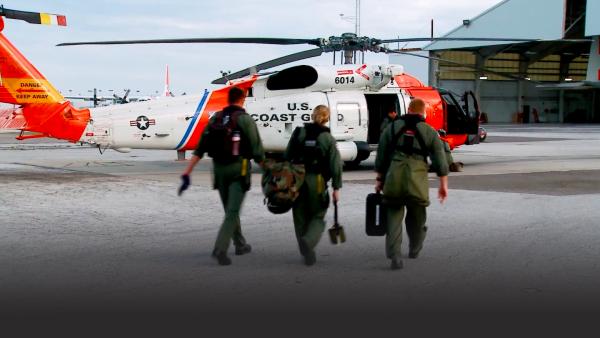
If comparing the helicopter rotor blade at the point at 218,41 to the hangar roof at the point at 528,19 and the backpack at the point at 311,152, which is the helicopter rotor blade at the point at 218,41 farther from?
the hangar roof at the point at 528,19

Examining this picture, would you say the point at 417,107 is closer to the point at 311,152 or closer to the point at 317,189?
the point at 311,152

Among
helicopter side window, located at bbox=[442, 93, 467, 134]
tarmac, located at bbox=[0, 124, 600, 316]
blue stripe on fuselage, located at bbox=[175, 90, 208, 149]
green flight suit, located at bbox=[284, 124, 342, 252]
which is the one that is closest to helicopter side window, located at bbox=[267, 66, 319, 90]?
blue stripe on fuselage, located at bbox=[175, 90, 208, 149]

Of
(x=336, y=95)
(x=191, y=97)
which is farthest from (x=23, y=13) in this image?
(x=336, y=95)

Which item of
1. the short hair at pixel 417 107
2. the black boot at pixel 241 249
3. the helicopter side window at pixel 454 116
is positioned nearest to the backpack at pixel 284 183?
the black boot at pixel 241 249

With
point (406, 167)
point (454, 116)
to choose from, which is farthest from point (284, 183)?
point (454, 116)

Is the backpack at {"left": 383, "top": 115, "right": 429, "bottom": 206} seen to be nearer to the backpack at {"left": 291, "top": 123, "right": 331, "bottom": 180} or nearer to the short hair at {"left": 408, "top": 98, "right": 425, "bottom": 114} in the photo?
the short hair at {"left": 408, "top": 98, "right": 425, "bottom": 114}

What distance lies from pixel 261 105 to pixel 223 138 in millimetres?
9020

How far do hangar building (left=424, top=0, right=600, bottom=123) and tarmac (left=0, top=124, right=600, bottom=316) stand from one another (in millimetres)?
39579

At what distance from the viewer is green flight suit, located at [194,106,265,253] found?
20.2ft

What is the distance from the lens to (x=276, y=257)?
6.60 m

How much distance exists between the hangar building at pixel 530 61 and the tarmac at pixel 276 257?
39.6 meters

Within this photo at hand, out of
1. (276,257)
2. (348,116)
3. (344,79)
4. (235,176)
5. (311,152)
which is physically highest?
(344,79)

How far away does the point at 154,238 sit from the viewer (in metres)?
7.56

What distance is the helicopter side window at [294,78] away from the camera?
15.1m
